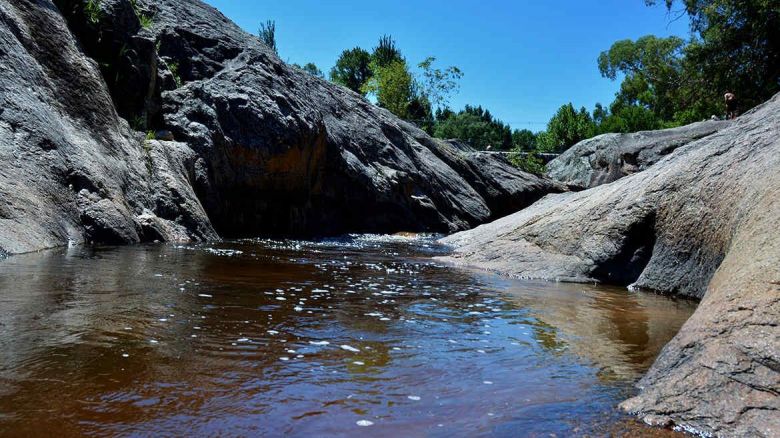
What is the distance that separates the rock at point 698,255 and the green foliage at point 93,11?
8.50m

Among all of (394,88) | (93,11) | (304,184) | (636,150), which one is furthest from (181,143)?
(394,88)

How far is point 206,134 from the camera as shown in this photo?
1312cm

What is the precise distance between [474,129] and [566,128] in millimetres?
13916

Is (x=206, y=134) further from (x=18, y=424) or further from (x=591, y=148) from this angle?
(x=591, y=148)

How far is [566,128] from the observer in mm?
50906

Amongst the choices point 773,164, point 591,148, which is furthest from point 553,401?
point 591,148

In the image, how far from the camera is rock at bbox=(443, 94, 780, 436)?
8.61 ft

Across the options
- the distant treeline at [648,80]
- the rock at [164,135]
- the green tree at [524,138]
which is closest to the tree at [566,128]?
the distant treeline at [648,80]

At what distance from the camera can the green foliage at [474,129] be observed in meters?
60.2

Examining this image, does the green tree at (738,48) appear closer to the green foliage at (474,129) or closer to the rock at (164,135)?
the rock at (164,135)

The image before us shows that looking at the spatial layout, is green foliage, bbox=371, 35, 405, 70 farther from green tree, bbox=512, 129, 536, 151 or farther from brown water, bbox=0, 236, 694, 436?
brown water, bbox=0, 236, 694, 436

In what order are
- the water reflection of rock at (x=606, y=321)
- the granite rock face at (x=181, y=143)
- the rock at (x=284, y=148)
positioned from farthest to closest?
the rock at (x=284, y=148) < the granite rock face at (x=181, y=143) < the water reflection of rock at (x=606, y=321)

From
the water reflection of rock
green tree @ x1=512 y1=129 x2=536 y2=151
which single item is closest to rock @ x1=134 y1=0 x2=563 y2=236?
the water reflection of rock

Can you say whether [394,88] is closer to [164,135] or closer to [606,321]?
[164,135]
